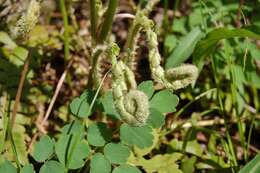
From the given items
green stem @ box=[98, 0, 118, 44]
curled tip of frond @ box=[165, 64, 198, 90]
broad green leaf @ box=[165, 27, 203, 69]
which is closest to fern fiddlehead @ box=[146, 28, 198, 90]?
curled tip of frond @ box=[165, 64, 198, 90]

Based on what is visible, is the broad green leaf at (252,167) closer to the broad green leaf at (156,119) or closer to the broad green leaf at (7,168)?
the broad green leaf at (156,119)

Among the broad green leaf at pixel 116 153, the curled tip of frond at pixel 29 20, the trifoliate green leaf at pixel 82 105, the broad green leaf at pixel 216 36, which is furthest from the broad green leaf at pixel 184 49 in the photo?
the curled tip of frond at pixel 29 20

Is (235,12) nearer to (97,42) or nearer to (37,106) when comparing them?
(97,42)

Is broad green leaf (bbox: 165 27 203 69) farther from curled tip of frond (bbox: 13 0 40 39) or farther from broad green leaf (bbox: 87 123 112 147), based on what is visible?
curled tip of frond (bbox: 13 0 40 39)

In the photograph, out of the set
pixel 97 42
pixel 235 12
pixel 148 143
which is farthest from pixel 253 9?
pixel 148 143

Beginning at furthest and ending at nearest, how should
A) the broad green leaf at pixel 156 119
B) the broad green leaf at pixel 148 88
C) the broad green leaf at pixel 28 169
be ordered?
1. the broad green leaf at pixel 148 88
2. the broad green leaf at pixel 156 119
3. the broad green leaf at pixel 28 169

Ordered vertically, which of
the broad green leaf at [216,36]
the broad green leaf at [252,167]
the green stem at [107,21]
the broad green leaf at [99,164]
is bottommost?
the broad green leaf at [252,167]

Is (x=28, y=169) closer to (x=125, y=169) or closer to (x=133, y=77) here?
(x=125, y=169)
